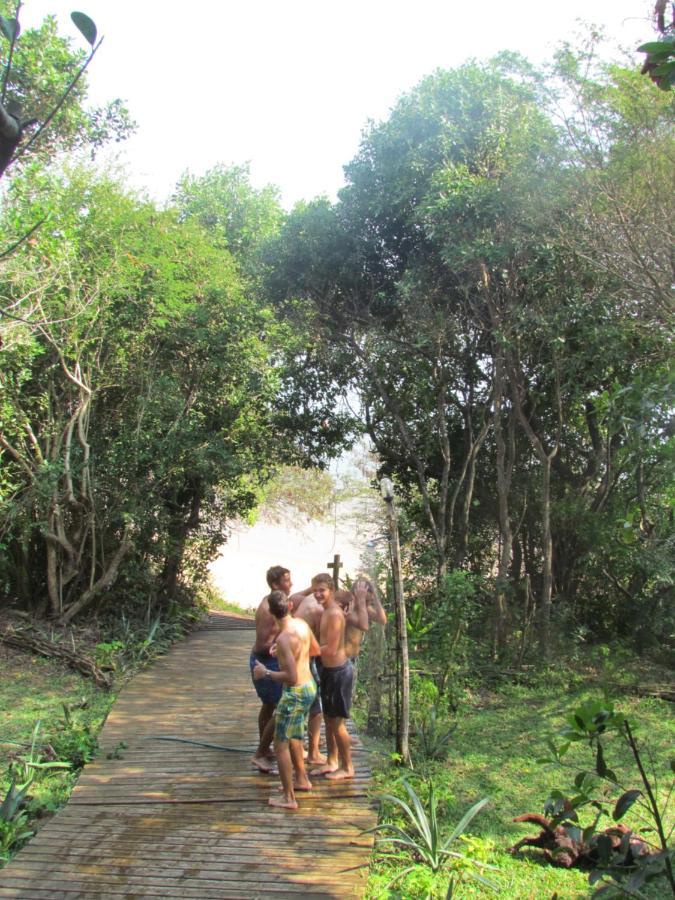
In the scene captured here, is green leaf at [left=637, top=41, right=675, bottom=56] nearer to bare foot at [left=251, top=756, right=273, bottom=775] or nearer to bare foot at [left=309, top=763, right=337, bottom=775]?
bare foot at [left=309, top=763, right=337, bottom=775]

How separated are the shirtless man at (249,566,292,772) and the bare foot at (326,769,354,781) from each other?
489 mm

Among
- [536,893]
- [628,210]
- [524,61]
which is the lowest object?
[536,893]

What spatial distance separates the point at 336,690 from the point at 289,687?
57 centimetres

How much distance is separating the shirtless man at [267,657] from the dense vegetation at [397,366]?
7.44 ft

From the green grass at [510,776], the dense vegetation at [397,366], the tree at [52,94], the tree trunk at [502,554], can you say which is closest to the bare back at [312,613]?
the green grass at [510,776]

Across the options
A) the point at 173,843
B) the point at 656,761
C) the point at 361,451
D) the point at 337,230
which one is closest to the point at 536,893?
the point at 173,843

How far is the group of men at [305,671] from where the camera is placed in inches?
190

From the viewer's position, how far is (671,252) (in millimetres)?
6871

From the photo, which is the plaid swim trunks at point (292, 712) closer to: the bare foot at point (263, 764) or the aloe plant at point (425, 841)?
the aloe plant at point (425, 841)

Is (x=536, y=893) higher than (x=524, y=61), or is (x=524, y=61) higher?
(x=524, y=61)

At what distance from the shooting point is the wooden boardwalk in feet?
13.2

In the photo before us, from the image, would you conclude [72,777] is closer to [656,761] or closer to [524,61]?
[656,761]

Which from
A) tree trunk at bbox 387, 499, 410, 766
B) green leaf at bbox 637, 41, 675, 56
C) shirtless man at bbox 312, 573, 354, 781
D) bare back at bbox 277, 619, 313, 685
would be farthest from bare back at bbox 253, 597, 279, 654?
green leaf at bbox 637, 41, 675, 56

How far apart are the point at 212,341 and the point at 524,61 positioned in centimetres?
614
